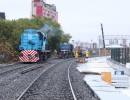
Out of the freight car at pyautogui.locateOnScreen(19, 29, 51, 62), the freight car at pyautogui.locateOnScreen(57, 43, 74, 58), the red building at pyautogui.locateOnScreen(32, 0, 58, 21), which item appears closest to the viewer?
the freight car at pyautogui.locateOnScreen(19, 29, 51, 62)

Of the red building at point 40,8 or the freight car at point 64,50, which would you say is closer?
the freight car at point 64,50

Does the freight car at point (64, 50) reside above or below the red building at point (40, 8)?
below

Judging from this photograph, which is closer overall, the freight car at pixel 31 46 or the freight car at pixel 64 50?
the freight car at pixel 31 46

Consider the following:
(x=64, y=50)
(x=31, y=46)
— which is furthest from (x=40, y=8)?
(x=31, y=46)

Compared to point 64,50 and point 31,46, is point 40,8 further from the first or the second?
point 31,46

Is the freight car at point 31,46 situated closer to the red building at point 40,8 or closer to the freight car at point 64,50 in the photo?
the freight car at point 64,50

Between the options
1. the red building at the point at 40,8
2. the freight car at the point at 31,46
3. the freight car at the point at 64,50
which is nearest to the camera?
the freight car at the point at 31,46

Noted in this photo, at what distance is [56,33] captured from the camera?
251ft

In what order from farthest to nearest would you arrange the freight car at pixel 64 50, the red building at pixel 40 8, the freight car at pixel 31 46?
the red building at pixel 40 8, the freight car at pixel 64 50, the freight car at pixel 31 46

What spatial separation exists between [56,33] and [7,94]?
199 ft

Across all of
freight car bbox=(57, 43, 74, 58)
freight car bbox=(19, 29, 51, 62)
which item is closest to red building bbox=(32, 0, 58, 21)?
freight car bbox=(57, 43, 74, 58)

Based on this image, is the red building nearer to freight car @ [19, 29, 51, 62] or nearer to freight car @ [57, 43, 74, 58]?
freight car @ [57, 43, 74, 58]

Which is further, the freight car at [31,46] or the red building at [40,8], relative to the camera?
the red building at [40,8]

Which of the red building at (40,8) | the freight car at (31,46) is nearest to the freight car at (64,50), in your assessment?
the freight car at (31,46)
